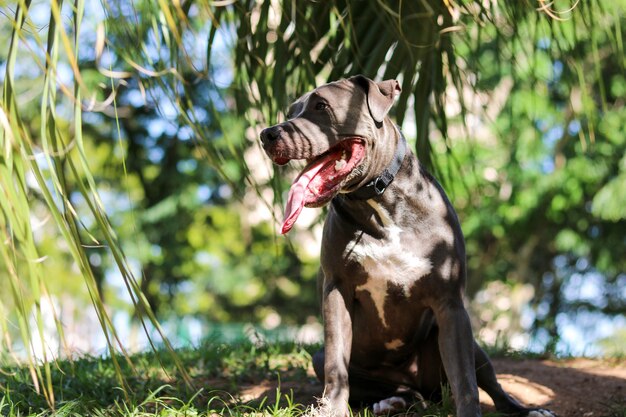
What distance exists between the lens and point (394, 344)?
3854 mm

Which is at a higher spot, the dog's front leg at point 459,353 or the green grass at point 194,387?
the dog's front leg at point 459,353

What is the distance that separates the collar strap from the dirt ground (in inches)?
46.0

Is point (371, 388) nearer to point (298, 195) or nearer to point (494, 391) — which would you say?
point (494, 391)

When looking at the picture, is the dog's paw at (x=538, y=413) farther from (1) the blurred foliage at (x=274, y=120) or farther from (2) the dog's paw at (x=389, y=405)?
(1) the blurred foliage at (x=274, y=120)

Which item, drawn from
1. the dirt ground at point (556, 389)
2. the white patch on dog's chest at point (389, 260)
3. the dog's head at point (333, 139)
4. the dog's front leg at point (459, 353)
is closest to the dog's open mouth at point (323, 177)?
the dog's head at point (333, 139)

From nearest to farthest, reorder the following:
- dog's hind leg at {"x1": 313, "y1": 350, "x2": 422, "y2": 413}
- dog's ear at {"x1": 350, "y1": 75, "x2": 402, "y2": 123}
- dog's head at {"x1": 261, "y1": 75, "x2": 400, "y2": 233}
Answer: dog's head at {"x1": 261, "y1": 75, "x2": 400, "y2": 233}
dog's ear at {"x1": 350, "y1": 75, "x2": 402, "y2": 123}
dog's hind leg at {"x1": 313, "y1": 350, "x2": 422, "y2": 413}

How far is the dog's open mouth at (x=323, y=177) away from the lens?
3.23m

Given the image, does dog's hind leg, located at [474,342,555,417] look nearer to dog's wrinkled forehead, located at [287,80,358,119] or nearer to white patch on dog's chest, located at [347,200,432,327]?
white patch on dog's chest, located at [347,200,432,327]

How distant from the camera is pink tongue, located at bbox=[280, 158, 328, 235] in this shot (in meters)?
3.18

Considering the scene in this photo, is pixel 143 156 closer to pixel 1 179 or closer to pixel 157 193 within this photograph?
pixel 157 193

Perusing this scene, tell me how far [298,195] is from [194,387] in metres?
0.80

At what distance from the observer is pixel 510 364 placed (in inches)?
211

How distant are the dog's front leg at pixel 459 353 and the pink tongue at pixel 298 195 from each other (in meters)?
0.78

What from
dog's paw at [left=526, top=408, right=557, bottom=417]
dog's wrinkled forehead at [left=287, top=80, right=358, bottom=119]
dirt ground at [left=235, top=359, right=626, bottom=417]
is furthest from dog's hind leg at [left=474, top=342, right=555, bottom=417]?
dog's wrinkled forehead at [left=287, top=80, right=358, bottom=119]
